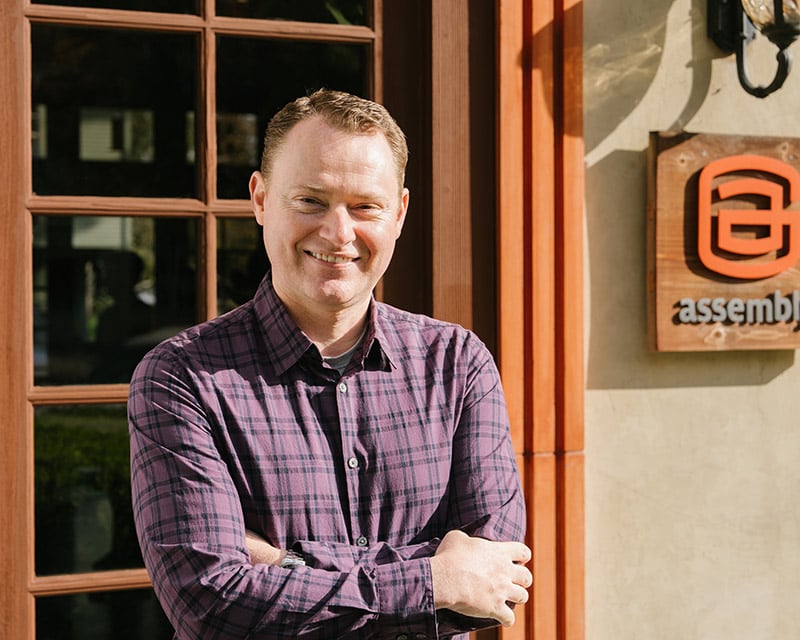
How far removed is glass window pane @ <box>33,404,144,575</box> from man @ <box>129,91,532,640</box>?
3.19ft

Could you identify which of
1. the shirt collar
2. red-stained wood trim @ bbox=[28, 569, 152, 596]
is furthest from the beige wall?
red-stained wood trim @ bbox=[28, 569, 152, 596]

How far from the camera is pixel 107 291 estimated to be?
291cm

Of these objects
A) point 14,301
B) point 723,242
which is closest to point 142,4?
point 14,301

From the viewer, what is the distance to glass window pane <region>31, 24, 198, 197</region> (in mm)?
2495

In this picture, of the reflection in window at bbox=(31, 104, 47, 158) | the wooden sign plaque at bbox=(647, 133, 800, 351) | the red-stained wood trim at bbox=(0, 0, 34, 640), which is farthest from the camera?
the wooden sign plaque at bbox=(647, 133, 800, 351)

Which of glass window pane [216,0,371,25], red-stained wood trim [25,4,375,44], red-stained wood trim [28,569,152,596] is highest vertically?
glass window pane [216,0,371,25]

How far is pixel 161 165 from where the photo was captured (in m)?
2.66

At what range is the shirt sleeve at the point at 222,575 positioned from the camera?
1540mm

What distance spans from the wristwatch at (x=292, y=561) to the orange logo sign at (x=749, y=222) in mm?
1584

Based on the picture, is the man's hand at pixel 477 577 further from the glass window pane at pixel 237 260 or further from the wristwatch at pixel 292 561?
the glass window pane at pixel 237 260

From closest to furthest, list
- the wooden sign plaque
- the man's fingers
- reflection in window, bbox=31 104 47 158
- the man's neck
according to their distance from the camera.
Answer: the man's fingers → the man's neck → reflection in window, bbox=31 104 47 158 → the wooden sign plaque

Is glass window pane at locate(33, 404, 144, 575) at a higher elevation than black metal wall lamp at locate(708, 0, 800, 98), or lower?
lower

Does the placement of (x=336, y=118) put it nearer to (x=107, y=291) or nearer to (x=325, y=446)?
(x=325, y=446)

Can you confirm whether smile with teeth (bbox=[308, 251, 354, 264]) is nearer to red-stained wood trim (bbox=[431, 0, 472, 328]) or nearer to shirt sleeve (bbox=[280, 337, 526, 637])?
shirt sleeve (bbox=[280, 337, 526, 637])
